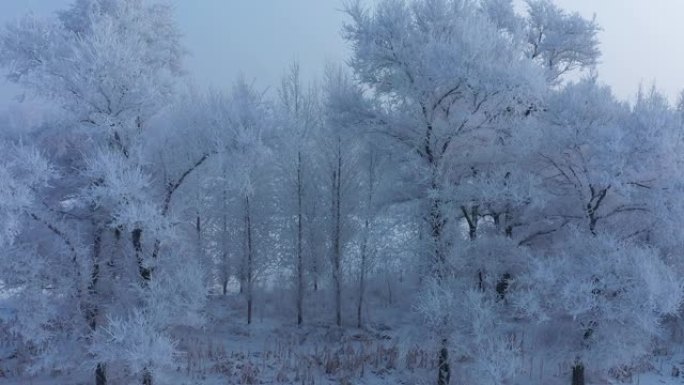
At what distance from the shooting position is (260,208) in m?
19.0

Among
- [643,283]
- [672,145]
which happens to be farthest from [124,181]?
[672,145]

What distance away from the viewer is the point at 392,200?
1126 cm

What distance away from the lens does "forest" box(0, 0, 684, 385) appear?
8984mm

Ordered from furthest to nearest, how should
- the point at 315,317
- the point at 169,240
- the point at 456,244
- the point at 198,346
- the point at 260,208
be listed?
the point at 260,208 < the point at 315,317 < the point at 198,346 < the point at 456,244 < the point at 169,240

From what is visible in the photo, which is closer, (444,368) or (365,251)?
(444,368)

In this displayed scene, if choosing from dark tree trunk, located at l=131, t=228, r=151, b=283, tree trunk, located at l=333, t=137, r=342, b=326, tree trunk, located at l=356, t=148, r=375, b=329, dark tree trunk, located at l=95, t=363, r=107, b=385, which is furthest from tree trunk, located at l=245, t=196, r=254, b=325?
dark tree trunk, located at l=131, t=228, r=151, b=283

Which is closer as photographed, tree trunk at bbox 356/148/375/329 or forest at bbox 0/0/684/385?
forest at bbox 0/0/684/385

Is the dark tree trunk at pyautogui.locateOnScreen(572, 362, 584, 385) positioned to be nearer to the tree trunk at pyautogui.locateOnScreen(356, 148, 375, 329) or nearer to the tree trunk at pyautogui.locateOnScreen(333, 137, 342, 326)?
the tree trunk at pyautogui.locateOnScreen(356, 148, 375, 329)

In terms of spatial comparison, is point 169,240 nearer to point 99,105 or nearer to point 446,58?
point 99,105

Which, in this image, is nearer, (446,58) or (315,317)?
(446,58)

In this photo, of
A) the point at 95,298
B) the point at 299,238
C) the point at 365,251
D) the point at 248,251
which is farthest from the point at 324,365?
the point at 248,251

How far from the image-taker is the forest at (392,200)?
898cm

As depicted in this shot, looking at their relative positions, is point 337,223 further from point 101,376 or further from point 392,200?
point 101,376

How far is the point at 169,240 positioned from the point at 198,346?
404cm
